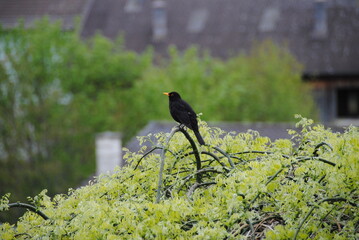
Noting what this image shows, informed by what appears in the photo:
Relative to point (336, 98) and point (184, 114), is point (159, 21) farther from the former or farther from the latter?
point (184, 114)

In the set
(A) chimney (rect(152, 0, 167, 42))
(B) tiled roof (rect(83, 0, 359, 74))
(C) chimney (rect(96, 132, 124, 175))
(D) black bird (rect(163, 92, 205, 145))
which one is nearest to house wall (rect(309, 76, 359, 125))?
(B) tiled roof (rect(83, 0, 359, 74))

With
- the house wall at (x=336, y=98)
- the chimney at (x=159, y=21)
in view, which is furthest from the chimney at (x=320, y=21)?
the chimney at (x=159, y=21)

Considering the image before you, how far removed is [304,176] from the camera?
129 inches

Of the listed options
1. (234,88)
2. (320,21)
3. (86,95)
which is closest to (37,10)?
(320,21)

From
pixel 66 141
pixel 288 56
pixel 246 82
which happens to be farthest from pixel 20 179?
pixel 288 56

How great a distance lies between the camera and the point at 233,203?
2.98 meters

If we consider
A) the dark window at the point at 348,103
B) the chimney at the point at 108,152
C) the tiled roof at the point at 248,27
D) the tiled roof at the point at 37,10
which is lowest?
the chimney at the point at 108,152

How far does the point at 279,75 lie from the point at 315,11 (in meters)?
7.26

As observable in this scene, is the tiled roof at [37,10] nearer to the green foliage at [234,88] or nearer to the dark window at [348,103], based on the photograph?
the green foliage at [234,88]

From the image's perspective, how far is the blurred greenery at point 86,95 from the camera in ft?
57.1

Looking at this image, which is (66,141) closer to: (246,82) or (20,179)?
(20,179)

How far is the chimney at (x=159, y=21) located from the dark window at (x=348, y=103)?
7.96m

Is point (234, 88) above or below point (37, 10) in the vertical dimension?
below

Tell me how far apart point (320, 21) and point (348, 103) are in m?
3.57
